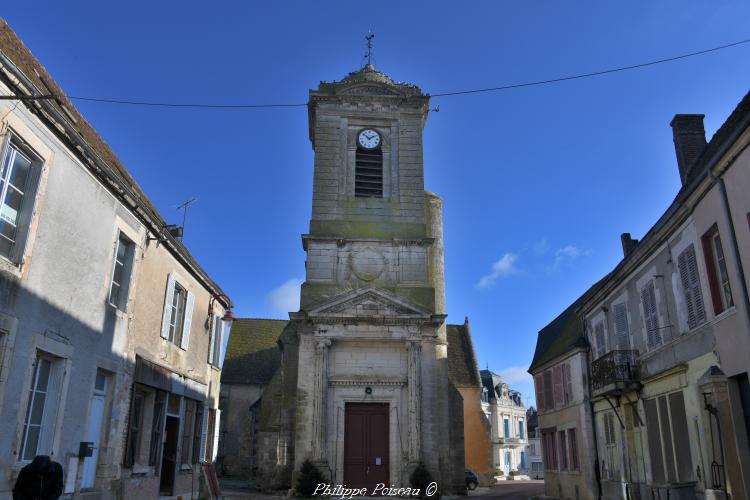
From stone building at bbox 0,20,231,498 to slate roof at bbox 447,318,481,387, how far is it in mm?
22139

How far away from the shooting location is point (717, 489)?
9930 mm

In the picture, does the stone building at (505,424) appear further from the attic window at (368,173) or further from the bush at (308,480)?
the bush at (308,480)

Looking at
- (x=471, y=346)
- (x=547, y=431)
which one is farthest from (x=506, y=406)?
(x=547, y=431)

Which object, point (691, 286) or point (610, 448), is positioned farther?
point (610, 448)

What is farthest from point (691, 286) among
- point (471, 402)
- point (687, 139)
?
point (471, 402)

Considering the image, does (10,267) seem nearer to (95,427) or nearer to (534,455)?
(95,427)

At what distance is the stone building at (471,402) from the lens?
31.5 metres

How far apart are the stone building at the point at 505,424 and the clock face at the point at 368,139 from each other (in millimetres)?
32540

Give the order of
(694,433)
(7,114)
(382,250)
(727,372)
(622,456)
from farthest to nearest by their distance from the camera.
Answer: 1. (382,250)
2. (622,456)
3. (694,433)
4. (727,372)
5. (7,114)

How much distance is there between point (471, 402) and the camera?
33938mm

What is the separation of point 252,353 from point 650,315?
95.6ft

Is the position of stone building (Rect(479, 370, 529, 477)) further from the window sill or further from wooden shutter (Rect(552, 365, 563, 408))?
the window sill

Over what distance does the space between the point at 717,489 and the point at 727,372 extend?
6.50 feet

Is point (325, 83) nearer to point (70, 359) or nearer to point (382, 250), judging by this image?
point (382, 250)
